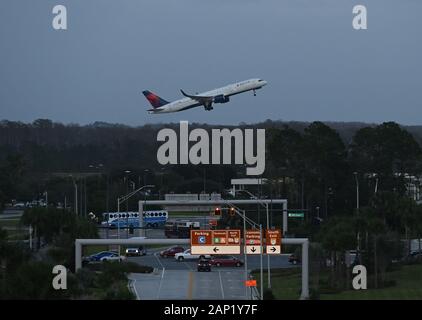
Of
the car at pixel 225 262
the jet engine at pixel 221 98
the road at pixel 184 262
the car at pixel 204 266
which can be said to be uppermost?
Answer: the jet engine at pixel 221 98

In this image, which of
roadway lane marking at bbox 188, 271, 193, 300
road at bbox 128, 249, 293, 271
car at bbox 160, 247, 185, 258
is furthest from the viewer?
car at bbox 160, 247, 185, 258

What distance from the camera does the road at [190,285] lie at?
151ft

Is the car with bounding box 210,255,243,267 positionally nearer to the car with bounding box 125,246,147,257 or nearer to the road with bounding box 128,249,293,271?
the road with bounding box 128,249,293,271

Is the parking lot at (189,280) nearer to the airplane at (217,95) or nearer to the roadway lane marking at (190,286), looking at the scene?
the roadway lane marking at (190,286)

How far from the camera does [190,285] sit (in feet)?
169

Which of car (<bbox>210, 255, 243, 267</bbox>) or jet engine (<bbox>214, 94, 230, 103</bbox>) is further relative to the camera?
jet engine (<bbox>214, 94, 230, 103</bbox>)

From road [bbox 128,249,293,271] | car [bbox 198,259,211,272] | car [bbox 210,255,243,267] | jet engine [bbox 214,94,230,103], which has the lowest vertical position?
road [bbox 128,249,293,271]

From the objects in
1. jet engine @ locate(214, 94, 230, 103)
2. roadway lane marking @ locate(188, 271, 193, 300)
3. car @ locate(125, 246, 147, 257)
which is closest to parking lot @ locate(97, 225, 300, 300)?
roadway lane marking @ locate(188, 271, 193, 300)

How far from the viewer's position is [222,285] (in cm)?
5181

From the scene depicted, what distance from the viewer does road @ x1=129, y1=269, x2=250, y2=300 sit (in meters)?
46.1

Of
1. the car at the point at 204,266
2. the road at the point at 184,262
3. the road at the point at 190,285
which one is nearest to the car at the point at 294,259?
the road at the point at 184,262
